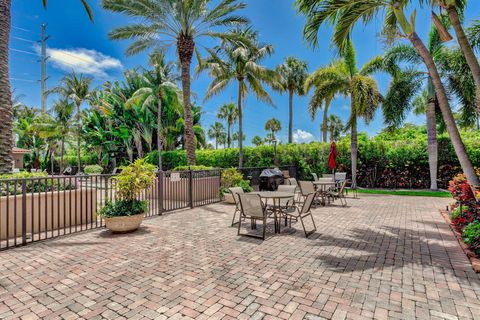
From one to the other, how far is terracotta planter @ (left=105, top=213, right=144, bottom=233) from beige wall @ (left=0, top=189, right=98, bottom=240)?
3.16ft

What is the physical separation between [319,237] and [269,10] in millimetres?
10970

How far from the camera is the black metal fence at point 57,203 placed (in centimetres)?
477

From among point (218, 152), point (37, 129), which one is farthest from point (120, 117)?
point (218, 152)

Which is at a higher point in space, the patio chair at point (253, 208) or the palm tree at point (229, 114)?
the palm tree at point (229, 114)

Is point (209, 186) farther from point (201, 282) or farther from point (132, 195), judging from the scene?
point (201, 282)

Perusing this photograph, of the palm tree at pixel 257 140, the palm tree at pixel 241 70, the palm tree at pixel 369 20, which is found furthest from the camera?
the palm tree at pixel 257 140

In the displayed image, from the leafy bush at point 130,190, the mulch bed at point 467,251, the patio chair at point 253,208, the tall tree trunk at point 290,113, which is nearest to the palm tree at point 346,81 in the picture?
the mulch bed at point 467,251

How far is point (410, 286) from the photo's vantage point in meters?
3.00

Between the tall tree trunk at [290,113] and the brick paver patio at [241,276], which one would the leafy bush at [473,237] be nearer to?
the brick paver patio at [241,276]

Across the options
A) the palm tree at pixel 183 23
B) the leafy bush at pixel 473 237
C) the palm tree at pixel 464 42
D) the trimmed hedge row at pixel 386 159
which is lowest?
the leafy bush at pixel 473 237

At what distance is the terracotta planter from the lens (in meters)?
5.37

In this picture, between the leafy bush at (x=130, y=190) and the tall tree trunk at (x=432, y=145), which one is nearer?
the leafy bush at (x=130, y=190)

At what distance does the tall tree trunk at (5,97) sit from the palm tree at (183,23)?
5.03m

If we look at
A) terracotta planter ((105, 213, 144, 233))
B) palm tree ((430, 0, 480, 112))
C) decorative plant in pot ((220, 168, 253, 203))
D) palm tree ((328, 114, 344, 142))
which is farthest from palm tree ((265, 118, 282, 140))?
terracotta planter ((105, 213, 144, 233))
